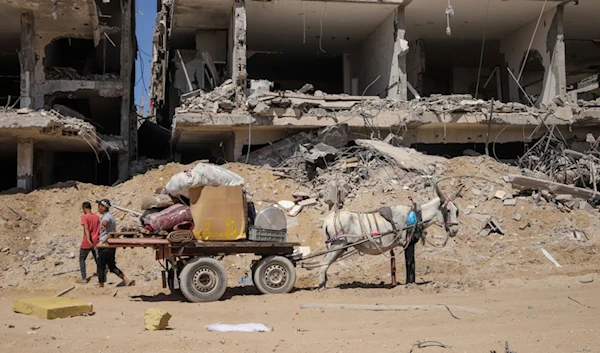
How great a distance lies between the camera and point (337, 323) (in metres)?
8.08

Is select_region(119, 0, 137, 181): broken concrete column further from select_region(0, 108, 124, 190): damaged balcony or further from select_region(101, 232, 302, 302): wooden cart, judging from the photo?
select_region(101, 232, 302, 302): wooden cart

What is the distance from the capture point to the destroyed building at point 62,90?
17.2 metres

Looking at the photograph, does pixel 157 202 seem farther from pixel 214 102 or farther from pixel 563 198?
pixel 563 198

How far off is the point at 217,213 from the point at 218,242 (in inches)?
17.8

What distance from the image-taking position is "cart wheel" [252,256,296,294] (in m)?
10.6

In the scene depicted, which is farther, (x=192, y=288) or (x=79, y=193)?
(x=79, y=193)

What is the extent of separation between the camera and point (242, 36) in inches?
709

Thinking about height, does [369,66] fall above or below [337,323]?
above

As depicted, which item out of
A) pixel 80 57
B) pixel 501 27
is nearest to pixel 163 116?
pixel 80 57

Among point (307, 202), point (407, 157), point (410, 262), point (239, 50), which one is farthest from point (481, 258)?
point (239, 50)

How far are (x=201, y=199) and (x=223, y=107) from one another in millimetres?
7652

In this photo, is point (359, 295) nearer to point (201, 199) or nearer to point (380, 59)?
point (201, 199)

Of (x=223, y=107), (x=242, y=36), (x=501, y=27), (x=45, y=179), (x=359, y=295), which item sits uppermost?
(x=501, y=27)

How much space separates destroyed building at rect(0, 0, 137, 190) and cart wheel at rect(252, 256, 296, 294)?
8.73 metres
